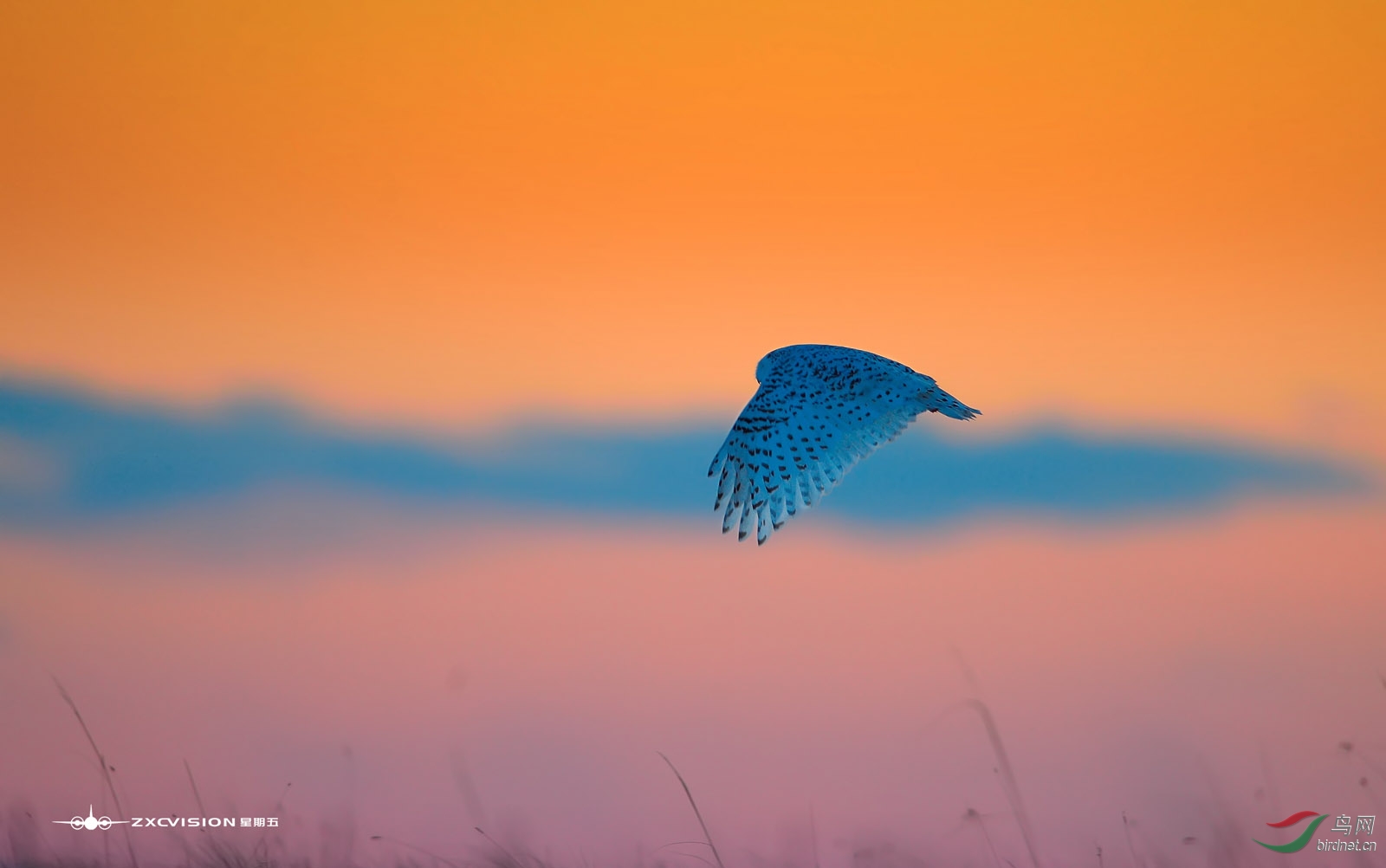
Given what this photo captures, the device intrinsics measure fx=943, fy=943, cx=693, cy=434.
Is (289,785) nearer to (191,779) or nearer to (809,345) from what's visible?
(191,779)

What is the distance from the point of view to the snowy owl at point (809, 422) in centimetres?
696

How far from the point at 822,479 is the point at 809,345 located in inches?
75.3

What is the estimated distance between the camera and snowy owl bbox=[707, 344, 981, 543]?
22.8 ft

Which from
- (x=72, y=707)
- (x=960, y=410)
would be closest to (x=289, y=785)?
(x=72, y=707)

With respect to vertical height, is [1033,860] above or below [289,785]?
below

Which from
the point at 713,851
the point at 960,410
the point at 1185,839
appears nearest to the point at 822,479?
the point at 960,410

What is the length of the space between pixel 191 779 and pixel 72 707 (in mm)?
1066

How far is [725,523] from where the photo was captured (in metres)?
7.02

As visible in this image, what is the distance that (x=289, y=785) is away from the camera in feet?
22.7

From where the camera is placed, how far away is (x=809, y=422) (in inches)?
294

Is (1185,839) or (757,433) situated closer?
(1185,839)

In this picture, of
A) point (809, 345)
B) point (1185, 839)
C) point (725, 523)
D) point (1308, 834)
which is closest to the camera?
point (1185, 839)

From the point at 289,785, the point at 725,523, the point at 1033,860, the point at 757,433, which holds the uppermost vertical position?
the point at 757,433

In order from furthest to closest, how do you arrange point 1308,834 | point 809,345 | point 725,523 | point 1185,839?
point 809,345 → point 1308,834 → point 725,523 → point 1185,839
